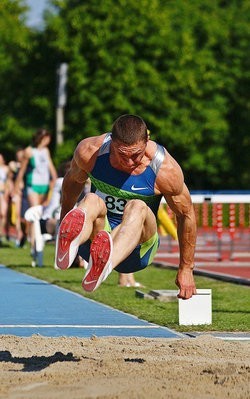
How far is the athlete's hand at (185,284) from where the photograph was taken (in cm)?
916

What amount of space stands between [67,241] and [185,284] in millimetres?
1108

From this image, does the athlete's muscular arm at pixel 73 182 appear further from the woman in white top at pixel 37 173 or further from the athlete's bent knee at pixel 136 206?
the woman in white top at pixel 37 173

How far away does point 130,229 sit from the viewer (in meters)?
8.74

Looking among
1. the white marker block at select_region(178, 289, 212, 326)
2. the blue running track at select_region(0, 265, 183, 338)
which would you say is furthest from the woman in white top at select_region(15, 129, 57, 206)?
the white marker block at select_region(178, 289, 212, 326)

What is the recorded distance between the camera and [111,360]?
8.70 m

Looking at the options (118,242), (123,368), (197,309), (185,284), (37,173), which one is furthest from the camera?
(37,173)

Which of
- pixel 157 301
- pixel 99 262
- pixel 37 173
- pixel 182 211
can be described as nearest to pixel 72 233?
pixel 99 262

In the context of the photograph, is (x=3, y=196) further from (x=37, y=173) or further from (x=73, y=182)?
(x=73, y=182)

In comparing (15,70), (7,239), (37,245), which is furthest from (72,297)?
(15,70)

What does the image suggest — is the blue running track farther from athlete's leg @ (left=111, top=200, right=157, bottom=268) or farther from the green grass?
athlete's leg @ (left=111, top=200, right=157, bottom=268)

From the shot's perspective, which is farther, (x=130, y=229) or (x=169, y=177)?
(x=169, y=177)

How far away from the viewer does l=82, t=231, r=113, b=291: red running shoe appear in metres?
8.37

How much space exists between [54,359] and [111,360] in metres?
0.39

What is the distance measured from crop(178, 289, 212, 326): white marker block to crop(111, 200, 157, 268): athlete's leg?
2451 millimetres
